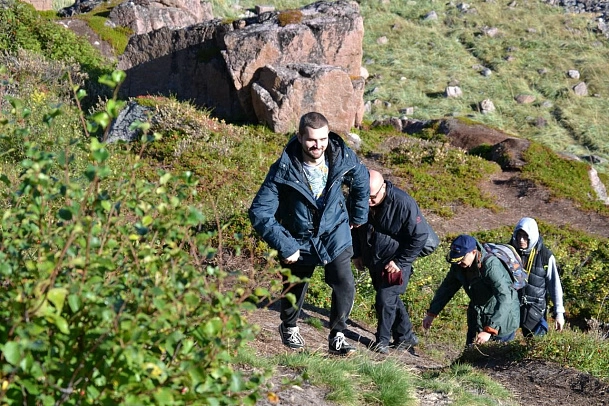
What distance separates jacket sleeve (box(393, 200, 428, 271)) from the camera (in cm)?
611

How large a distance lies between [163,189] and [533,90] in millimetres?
24184

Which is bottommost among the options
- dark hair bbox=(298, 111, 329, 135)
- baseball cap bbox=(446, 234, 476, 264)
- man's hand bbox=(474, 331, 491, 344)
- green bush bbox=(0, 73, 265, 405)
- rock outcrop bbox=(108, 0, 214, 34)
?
rock outcrop bbox=(108, 0, 214, 34)

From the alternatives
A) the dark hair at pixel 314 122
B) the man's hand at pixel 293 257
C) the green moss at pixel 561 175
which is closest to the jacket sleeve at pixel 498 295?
the man's hand at pixel 293 257

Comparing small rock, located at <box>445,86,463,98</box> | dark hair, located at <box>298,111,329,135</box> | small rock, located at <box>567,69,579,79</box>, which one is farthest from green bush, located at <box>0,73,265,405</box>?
small rock, located at <box>567,69,579,79</box>

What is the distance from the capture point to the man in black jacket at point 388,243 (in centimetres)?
609

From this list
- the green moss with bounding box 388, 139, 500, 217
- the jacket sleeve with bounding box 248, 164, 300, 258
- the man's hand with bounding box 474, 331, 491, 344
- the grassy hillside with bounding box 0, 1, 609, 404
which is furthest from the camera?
the green moss with bounding box 388, 139, 500, 217

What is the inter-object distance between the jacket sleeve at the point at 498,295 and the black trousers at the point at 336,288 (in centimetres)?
121

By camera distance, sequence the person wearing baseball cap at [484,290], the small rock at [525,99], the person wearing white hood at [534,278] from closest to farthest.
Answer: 1. the person wearing baseball cap at [484,290]
2. the person wearing white hood at [534,278]
3. the small rock at [525,99]

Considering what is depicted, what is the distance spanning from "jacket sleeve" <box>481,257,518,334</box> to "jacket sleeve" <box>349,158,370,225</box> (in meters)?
1.16

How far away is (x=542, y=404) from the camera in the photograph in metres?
5.56

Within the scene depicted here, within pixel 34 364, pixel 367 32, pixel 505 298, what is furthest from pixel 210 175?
pixel 367 32

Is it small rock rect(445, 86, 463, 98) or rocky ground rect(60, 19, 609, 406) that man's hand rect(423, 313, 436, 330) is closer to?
rocky ground rect(60, 19, 609, 406)

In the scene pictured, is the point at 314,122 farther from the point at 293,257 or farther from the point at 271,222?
the point at 293,257

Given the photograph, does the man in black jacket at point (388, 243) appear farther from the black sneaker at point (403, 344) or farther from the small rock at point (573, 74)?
the small rock at point (573, 74)
